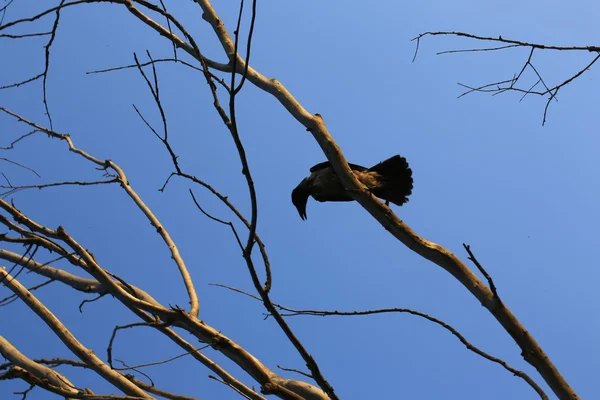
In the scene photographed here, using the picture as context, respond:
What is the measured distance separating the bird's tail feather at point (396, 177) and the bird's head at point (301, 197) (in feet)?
2.99

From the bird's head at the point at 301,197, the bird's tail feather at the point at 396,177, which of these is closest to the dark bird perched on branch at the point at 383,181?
the bird's tail feather at the point at 396,177

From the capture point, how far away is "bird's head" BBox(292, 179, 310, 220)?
556 cm

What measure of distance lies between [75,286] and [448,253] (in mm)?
2036

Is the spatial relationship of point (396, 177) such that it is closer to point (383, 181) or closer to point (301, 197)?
point (383, 181)

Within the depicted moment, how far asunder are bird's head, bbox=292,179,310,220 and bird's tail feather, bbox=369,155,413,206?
0.91 m

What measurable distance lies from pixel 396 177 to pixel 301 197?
1215 mm

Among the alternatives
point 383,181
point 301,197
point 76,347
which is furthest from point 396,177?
point 76,347

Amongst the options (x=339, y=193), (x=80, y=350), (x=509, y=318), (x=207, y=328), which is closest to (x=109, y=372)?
(x=80, y=350)

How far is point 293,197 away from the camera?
578 cm

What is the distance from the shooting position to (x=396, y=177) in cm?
480

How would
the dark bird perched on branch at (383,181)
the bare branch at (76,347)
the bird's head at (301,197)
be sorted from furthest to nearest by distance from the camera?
1. the bird's head at (301,197)
2. the dark bird perched on branch at (383,181)
3. the bare branch at (76,347)

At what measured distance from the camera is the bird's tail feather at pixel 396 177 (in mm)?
4781

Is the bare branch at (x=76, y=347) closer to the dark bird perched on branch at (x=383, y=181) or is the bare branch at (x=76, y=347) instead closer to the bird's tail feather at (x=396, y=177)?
the dark bird perched on branch at (x=383, y=181)

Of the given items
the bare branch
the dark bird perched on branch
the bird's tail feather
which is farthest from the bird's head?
the bare branch
